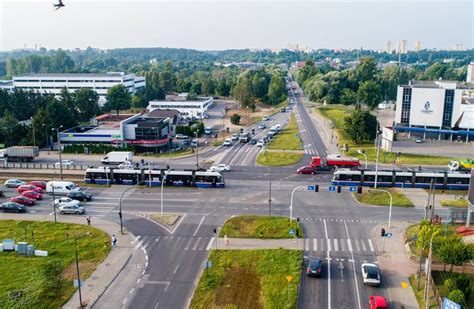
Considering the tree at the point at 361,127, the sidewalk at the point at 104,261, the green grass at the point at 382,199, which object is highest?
the tree at the point at 361,127

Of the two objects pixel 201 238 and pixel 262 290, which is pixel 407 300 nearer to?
pixel 262 290

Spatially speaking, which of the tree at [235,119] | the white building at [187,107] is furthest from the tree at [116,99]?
the tree at [235,119]

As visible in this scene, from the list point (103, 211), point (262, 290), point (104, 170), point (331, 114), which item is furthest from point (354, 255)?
point (331, 114)

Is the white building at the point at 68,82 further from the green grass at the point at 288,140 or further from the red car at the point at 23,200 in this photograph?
the red car at the point at 23,200

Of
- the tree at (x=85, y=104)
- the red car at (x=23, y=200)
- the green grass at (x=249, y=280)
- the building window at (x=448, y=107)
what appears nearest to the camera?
the green grass at (x=249, y=280)

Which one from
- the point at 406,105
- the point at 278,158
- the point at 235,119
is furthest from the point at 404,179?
the point at 235,119

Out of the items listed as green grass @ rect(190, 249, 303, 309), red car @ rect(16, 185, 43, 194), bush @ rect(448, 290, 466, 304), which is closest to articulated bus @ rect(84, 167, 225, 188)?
red car @ rect(16, 185, 43, 194)
